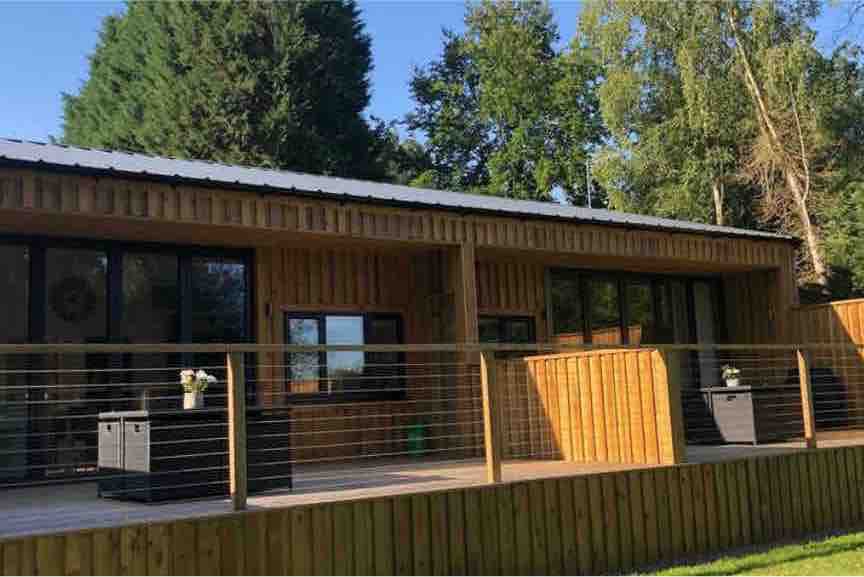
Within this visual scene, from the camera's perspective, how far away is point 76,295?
340 inches

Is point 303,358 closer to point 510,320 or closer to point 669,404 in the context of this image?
point 510,320

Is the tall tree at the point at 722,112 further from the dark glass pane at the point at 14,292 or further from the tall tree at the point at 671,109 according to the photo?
the dark glass pane at the point at 14,292

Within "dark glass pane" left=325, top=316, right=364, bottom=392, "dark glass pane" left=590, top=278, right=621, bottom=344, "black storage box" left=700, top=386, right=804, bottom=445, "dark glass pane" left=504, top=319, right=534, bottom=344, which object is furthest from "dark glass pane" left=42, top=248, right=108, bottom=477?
"dark glass pane" left=590, top=278, right=621, bottom=344

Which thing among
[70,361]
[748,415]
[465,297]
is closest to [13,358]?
[70,361]

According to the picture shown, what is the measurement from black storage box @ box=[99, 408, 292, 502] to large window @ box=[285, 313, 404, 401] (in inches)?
129

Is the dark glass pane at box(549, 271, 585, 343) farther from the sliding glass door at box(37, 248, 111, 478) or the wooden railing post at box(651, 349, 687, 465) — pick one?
the sliding glass door at box(37, 248, 111, 478)

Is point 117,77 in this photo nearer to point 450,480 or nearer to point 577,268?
point 577,268

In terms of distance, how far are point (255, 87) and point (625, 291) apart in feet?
49.3

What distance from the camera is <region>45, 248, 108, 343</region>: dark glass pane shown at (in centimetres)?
848

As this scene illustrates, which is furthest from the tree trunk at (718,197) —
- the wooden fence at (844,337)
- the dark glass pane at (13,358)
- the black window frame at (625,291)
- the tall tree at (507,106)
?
the dark glass pane at (13,358)

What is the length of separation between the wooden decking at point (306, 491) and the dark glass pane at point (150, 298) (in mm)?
1706

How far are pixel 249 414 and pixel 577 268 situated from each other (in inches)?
279

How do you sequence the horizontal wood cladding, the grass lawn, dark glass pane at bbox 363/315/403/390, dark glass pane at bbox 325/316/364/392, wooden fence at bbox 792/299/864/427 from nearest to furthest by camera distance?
the grass lawn, the horizontal wood cladding, dark glass pane at bbox 325/316/364/392, dark glass pane at bbox 363/315/403/390, wooden fence at bbox 792/299/864/427

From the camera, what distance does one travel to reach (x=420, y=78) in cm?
3525
